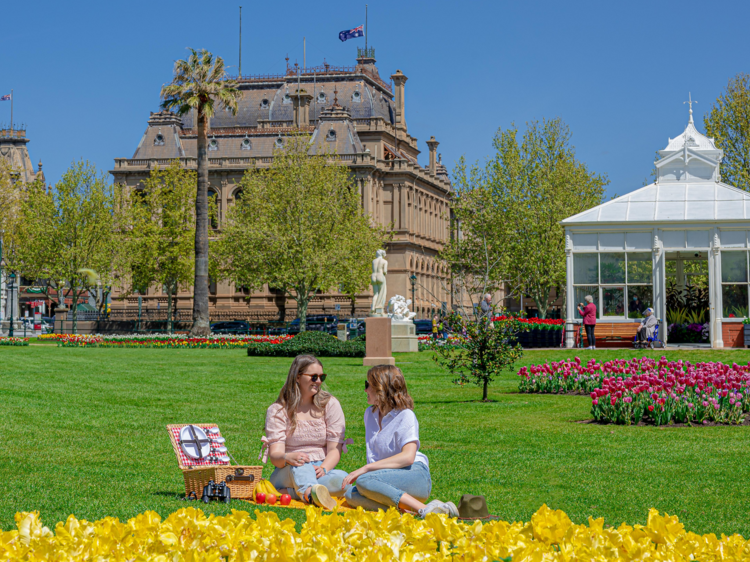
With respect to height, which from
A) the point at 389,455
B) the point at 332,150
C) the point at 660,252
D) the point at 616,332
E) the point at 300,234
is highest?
the point at 332,150

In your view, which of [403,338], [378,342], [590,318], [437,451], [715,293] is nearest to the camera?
[437,451]

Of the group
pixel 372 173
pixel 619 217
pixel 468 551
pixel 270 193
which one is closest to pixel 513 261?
pixel 270 193

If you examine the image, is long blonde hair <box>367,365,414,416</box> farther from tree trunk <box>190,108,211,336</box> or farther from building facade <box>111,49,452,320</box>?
building facade <box>111,49,452,320</box>

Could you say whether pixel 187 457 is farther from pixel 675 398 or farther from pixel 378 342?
pixel 378 342

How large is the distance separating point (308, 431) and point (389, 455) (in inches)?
32.5

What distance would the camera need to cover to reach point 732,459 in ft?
30.9

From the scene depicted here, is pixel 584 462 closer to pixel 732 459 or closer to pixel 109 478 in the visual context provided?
pixel 732 459

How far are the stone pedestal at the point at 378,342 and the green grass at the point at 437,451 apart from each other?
4.58 meters

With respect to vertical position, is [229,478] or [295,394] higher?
[295,394]

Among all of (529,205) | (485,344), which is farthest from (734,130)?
(485,344)

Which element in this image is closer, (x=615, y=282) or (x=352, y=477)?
(x=352, y=477)

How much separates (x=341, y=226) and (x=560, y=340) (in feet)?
79.3

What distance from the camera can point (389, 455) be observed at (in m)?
7.36

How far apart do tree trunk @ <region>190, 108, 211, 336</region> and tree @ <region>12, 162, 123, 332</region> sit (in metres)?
17.0
